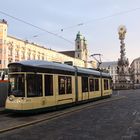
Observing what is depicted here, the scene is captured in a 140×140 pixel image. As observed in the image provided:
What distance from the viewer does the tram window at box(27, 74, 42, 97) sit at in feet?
56.9

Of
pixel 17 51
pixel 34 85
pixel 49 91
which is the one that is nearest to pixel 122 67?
pixel 17 51

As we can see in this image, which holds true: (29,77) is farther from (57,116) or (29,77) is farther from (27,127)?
(27,127)

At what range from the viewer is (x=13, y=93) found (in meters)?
17.3

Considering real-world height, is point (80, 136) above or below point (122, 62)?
below

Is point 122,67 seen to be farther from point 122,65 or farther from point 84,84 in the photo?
point 84,84

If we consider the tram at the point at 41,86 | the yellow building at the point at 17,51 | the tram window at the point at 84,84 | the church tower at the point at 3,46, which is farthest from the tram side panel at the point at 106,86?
the church tower at the point at 3,46

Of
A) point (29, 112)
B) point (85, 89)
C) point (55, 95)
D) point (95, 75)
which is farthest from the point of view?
point (95, 75)

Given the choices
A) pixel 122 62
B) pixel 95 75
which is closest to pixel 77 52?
pixel 122 62

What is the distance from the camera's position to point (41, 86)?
1812cm

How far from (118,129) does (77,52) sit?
5703 inches

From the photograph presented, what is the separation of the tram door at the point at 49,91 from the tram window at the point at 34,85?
66 cm

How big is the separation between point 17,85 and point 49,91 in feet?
7.61

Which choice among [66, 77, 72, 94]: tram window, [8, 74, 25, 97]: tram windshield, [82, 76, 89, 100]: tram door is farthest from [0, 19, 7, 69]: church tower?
[8, 74, 25, 97]: tram windshield

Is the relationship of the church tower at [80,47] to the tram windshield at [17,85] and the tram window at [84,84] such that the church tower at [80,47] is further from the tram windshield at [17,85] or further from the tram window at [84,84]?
the tram windshield at [17,85]
